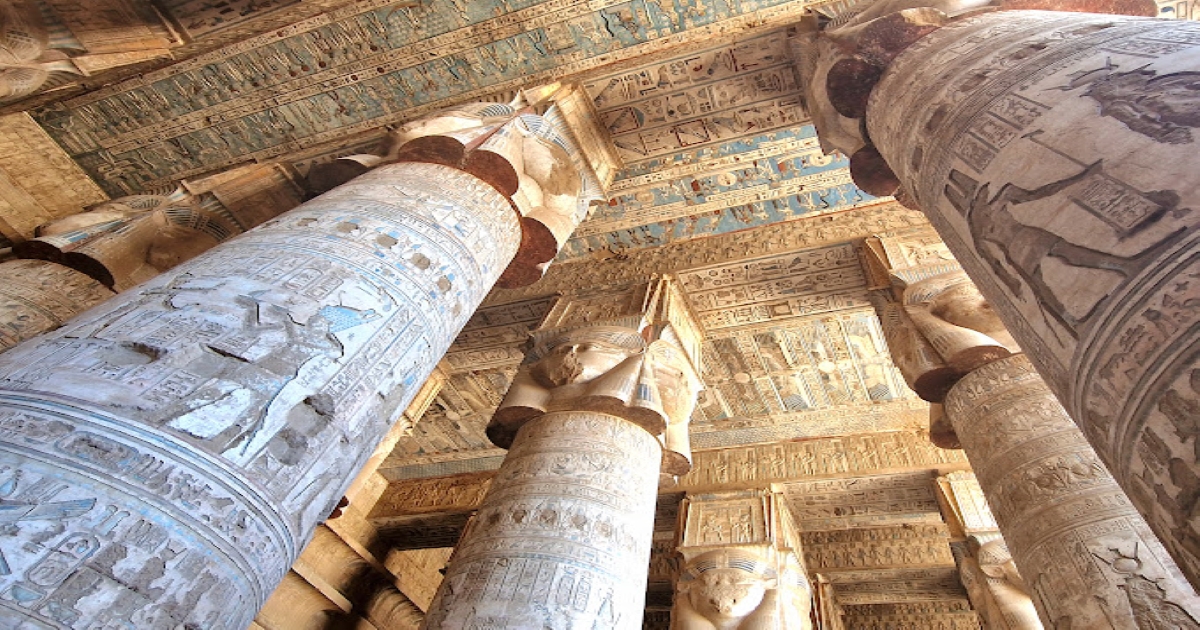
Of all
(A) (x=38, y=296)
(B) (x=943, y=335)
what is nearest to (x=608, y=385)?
(B) (x=943, y=335)

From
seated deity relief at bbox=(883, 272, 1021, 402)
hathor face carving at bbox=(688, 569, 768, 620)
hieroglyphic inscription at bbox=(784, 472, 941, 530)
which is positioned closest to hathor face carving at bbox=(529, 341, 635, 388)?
seated deity relief at bbox=(883, 272, 1021, 402)

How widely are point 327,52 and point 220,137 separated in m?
1.24

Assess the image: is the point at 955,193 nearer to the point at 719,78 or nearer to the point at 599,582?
the point at 599,582

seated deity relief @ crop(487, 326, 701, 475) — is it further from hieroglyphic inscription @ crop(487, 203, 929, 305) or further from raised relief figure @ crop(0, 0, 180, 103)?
raised relief figure @ crop(0, 0, 180, 103)

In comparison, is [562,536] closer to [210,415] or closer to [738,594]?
[210,415]

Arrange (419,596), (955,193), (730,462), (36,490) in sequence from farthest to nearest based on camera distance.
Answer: (419,596) < (730,462) < (955,193) < (36,490)

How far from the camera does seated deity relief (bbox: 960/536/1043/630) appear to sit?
166 inches

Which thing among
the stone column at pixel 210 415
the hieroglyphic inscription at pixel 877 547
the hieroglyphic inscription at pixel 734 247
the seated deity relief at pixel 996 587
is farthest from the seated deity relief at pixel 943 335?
the hieroglyphic inscription at pixel 877 547

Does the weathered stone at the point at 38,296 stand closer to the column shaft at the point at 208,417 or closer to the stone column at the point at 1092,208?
the column shaft at the point at 208,417

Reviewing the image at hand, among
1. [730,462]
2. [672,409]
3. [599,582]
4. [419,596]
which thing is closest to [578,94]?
[672,409]

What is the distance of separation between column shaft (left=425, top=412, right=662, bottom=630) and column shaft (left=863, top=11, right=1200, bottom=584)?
1706 millimetres

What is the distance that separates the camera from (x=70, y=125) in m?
4.95

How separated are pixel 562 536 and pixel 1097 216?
2.08 meters

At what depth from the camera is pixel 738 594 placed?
172 inches
